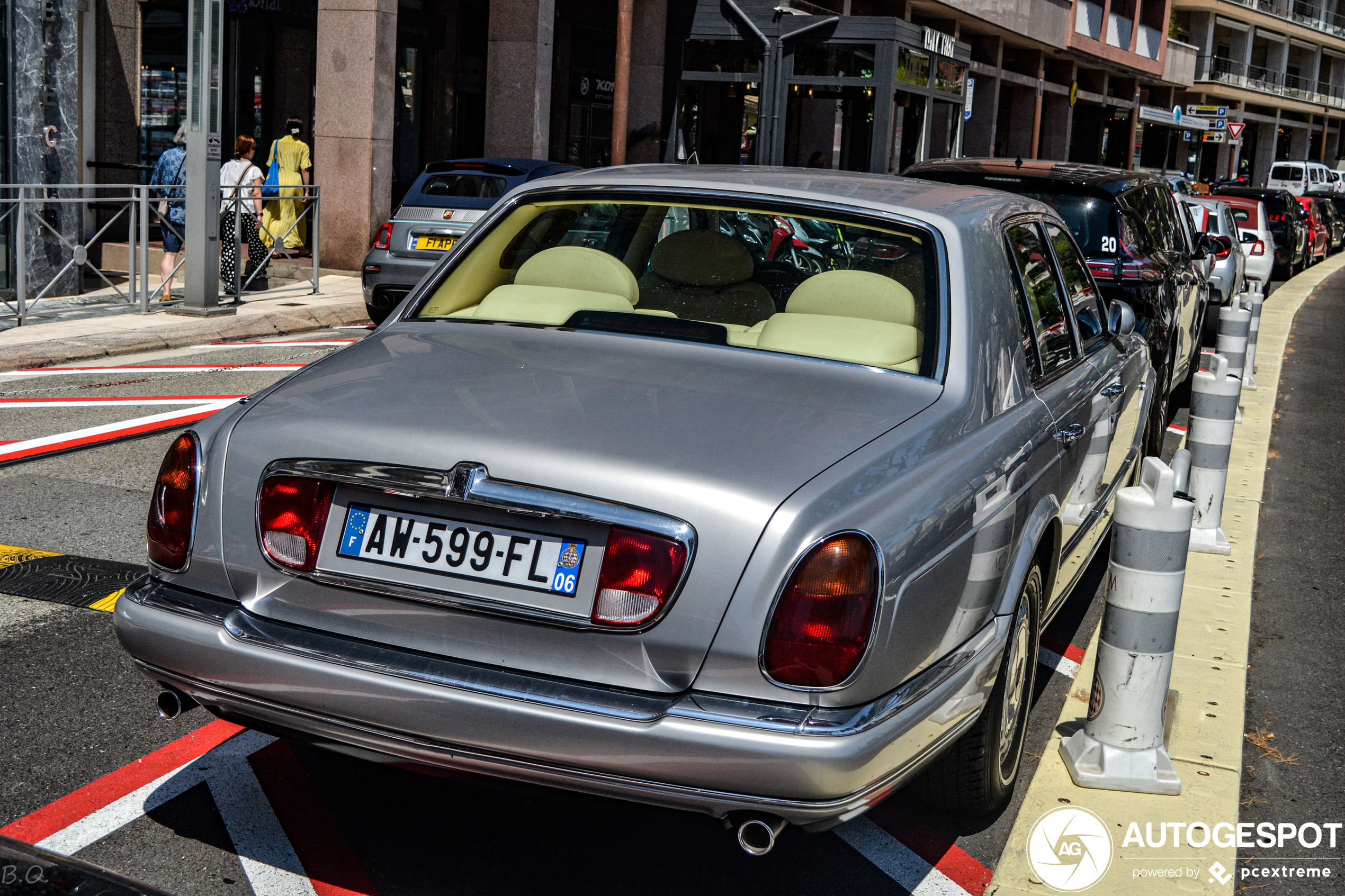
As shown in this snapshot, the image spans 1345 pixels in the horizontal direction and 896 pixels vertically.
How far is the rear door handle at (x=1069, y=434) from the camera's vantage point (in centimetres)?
394

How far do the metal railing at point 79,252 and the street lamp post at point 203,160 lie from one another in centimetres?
22

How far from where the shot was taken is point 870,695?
2730 millimetres

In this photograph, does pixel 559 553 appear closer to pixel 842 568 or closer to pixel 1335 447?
pixel 842 568

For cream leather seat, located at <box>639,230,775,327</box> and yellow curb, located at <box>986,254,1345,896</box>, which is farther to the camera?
cream leather seat, located at <box>639,230,775,327</box>

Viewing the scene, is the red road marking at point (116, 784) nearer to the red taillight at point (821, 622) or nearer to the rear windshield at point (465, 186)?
the red taillight at point (821, 622)

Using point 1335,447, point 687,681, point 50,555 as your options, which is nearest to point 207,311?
point 50,555

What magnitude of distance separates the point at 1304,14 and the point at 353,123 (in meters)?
76.5

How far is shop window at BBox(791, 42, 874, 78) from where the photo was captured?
24422 mm

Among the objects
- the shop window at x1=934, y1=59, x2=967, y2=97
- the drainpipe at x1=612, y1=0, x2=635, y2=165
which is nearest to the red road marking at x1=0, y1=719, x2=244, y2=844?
the drainpipe at x1=612, y1=0, x2=635, y2=165

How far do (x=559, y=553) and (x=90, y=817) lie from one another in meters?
1.57

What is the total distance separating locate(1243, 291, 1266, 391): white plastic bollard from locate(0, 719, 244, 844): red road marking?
9.80m

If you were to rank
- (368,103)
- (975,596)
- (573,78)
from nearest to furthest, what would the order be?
(975,596)
(368,103)
(573,78)

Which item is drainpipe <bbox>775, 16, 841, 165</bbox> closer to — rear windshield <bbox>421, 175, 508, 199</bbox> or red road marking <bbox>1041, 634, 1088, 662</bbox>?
rear windshield <bbox>421, 175, 508, 199</bbox>

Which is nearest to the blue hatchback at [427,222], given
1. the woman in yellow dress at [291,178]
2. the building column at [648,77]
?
the woman in yellow dress at [291,178]
